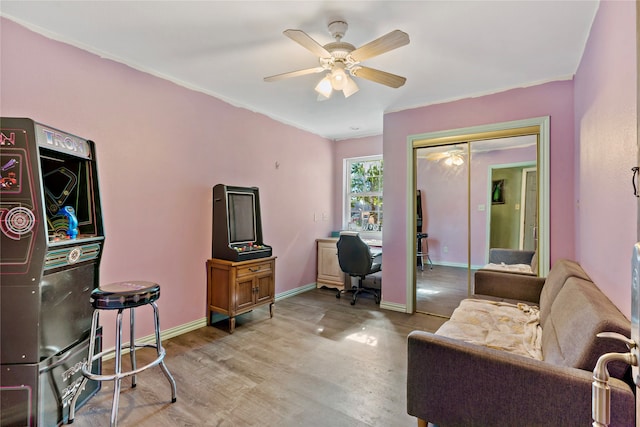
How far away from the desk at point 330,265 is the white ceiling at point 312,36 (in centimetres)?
235

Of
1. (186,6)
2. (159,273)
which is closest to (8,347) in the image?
(159,273)

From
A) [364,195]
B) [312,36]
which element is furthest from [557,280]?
[364,195]

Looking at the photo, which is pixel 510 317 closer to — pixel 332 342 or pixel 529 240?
pixel 529 240

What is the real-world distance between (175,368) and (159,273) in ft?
2.95

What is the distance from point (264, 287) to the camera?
11.3ft

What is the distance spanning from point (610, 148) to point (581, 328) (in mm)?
1011

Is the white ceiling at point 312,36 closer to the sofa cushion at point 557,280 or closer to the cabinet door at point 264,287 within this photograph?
the sofa cushion at point 557,280

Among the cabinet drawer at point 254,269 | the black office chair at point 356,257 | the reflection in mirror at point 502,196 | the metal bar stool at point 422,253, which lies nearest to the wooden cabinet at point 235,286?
the cabinet drawer at point 254,269

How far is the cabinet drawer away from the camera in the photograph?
3.13 metres

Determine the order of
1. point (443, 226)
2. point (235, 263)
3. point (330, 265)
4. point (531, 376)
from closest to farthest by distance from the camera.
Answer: point (531, 376), point (235, 263), point (443, 226), point (330, 265)

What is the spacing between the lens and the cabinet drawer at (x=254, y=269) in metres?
3.13

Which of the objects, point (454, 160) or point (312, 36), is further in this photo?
point (454, 160)

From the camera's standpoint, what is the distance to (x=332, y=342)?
2848 millimetres

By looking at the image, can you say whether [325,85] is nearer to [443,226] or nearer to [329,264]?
[443,226]
